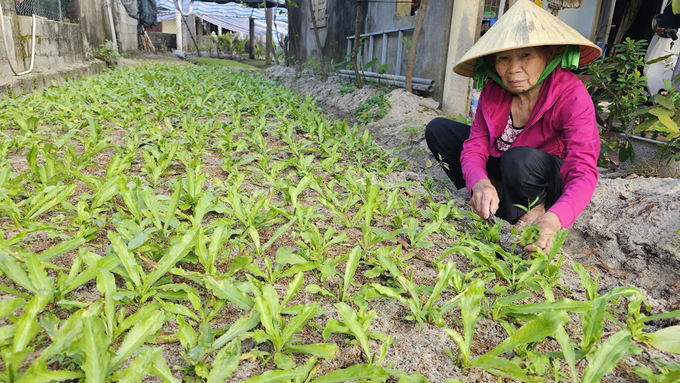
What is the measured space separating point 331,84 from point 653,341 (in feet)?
20.7

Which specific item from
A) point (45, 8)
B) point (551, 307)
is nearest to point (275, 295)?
point (551, 307)

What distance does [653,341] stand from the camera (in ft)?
4.00

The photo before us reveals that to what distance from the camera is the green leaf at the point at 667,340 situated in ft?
3.88

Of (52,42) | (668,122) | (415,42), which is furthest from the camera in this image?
(52,42)

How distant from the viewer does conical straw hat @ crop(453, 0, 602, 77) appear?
1.88m

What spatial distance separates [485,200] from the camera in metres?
1.89

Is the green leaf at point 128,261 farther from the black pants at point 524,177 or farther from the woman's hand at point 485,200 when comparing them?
the black pants at point 524,177

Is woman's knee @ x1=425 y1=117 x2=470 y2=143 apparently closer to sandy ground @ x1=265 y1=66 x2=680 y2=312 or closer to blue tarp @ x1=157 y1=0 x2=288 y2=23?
sandy ground @ x1=265 y1=66 x2=680 y2=312

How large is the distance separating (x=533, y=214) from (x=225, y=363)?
1886mm

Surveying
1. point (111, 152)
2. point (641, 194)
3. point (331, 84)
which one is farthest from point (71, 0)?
point (641, 194)

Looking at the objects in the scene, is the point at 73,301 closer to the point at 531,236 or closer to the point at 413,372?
the point at 413,372

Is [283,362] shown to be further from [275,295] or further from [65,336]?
[65,336]

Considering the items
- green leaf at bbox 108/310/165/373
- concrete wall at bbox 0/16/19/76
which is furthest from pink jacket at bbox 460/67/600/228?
concrete wall at bbox 0/16/19/76

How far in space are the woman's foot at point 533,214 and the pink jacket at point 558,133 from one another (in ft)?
1.01
